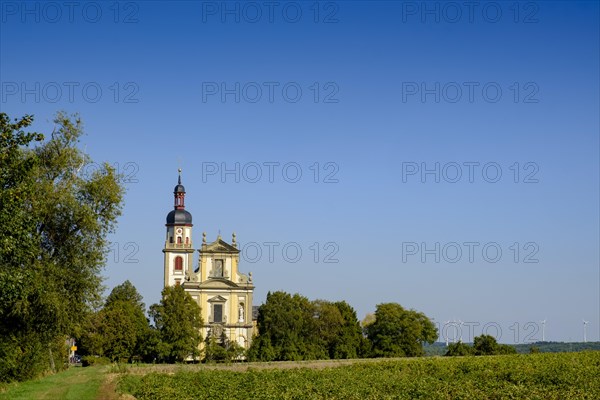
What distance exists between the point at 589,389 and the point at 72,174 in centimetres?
2766

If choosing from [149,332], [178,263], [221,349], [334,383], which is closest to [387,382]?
[334,383]

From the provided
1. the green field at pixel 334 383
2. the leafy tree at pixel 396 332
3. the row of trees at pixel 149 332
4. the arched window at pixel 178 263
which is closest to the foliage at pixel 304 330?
the leafy tree at pixel 396 332

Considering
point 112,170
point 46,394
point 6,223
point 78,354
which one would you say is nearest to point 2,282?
point 6,223

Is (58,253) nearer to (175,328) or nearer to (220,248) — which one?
(175,328)

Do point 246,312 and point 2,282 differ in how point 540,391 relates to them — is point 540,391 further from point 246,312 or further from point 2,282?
point 246,312

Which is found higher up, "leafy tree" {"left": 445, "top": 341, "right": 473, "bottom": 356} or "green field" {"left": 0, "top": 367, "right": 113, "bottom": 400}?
"leafy tree" {"left": 445, "top": 341, "right": 473, "bottom": 356}

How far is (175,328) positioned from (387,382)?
48.4 metres

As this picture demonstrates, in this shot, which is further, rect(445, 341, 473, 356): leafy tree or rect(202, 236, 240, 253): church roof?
rect(202, 236, 240, 253): church roof

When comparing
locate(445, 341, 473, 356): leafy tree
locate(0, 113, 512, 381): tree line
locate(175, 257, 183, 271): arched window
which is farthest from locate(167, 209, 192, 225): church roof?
locate(445, 341, 473, 356): leafy tree

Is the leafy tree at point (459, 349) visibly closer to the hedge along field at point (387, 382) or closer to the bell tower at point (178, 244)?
the hedge along field at point (387, 382)

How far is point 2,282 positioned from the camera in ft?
107

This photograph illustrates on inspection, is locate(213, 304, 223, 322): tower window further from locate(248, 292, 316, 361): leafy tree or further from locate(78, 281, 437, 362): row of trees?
locate(248, 292, 316, 361): leafy tree

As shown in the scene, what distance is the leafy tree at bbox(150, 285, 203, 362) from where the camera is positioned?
275ft

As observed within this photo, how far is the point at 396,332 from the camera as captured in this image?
97.3m
